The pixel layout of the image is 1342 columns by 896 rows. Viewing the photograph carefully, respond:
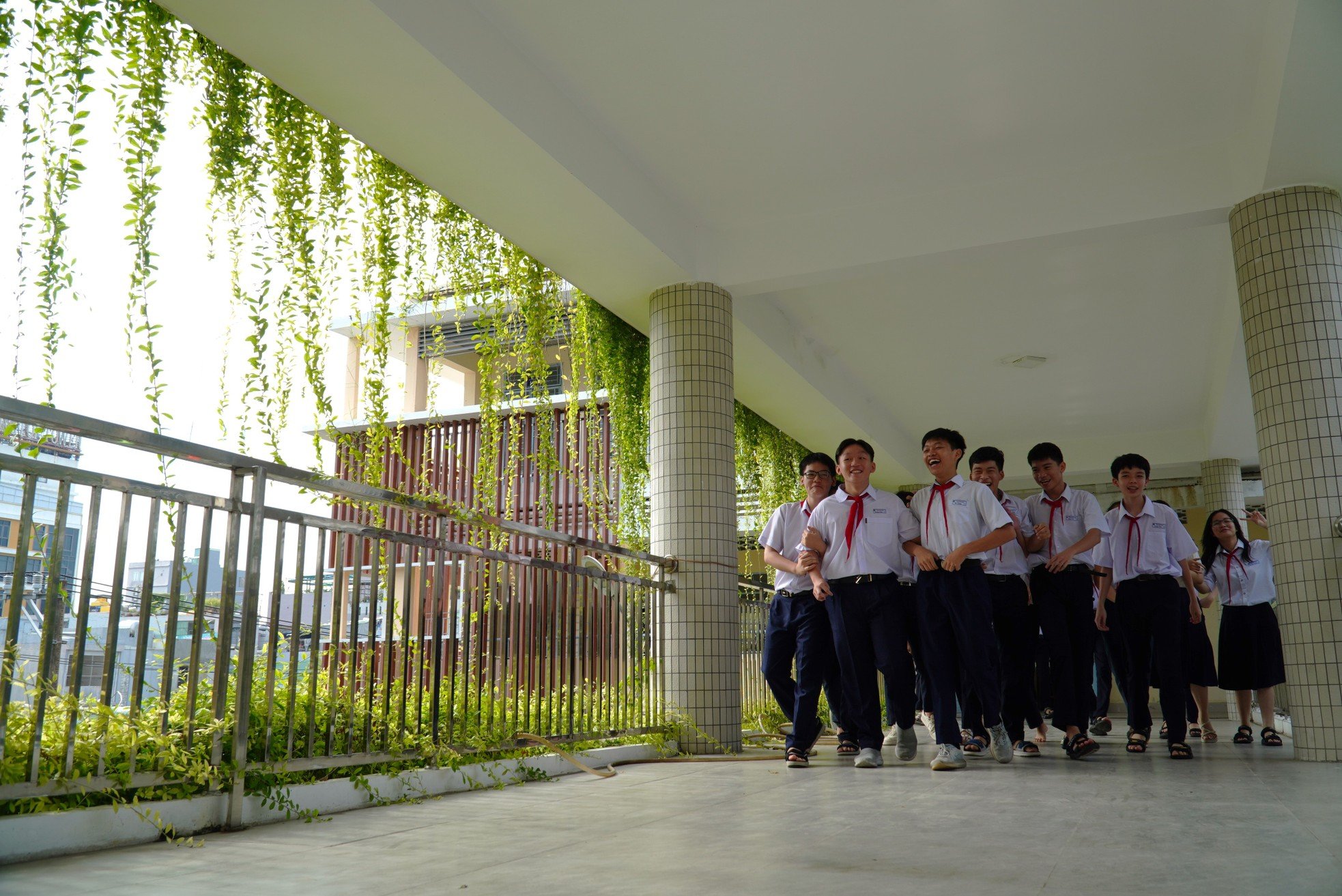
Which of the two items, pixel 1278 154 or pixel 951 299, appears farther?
pixel 951 299

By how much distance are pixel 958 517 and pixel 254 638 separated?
313cm

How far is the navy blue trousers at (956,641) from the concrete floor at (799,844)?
1.98 ft

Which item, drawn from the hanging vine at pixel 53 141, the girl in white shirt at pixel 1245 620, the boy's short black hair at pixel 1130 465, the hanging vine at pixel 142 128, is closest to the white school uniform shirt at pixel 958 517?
the boy's short black hair at pixel 1130 465

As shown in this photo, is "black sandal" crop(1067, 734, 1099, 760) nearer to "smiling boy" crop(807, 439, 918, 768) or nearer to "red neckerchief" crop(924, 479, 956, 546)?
"smiling boy" crop(807, 439, 918, 768)

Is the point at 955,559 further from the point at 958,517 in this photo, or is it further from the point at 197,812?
the point at 197,812

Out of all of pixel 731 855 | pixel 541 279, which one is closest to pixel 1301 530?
pixel 731 855

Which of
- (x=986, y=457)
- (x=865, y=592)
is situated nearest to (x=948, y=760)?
(x=865, y=592)

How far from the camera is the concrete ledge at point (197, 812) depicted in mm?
2385

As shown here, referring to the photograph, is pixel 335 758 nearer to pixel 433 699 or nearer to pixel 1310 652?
pixel 433 699

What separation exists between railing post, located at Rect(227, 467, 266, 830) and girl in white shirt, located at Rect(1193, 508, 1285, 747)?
567 cm

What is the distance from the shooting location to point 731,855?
2396mm

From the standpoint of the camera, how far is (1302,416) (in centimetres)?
503

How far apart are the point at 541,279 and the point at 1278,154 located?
163 inches

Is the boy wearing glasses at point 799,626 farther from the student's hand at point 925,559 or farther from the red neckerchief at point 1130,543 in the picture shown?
the red neckerchief at point 1130,543
